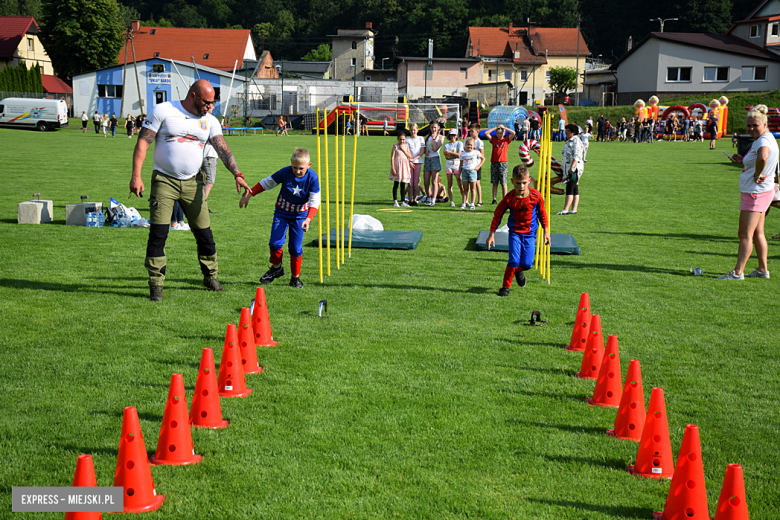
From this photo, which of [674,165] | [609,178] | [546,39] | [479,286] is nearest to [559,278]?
[479,286]

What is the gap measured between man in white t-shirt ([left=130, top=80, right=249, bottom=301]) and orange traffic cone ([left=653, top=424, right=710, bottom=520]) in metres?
5.50

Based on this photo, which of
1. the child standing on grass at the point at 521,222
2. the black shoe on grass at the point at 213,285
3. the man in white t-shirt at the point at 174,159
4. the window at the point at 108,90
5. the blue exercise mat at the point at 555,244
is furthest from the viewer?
the window at the point at 108,90

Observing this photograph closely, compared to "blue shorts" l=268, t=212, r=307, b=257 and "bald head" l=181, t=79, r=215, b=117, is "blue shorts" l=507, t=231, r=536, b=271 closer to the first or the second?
"blue shorts" l=268, t=212, r=307, b=257

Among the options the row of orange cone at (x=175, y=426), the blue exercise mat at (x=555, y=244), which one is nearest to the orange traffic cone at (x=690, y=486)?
the row of orange cone at (x=175, y=426)

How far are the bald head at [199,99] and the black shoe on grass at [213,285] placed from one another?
1.97m

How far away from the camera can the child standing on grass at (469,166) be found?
622 inches

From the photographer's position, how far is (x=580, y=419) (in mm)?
4879

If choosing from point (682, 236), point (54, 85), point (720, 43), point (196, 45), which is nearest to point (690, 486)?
point (682, 236)

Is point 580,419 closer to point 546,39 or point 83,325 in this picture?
point 83,325

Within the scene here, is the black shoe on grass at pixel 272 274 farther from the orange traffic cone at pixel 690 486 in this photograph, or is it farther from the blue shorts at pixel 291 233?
the orange traffic cone at pixel 690 486

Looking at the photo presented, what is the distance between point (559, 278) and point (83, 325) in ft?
19.7

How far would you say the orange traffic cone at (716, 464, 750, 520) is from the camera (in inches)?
125

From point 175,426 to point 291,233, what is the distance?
4716mm

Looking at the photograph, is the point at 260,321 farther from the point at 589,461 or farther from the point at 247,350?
the point at 589,461
